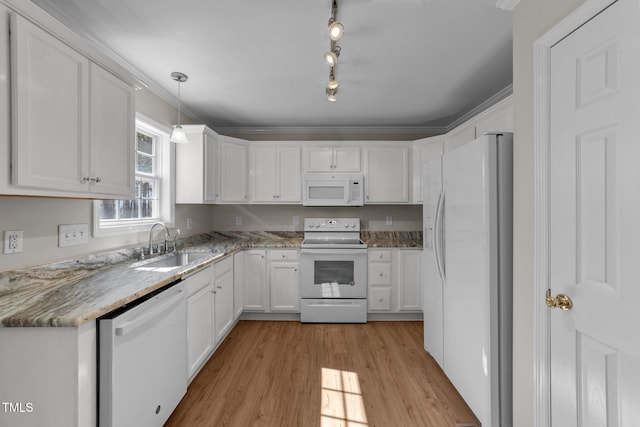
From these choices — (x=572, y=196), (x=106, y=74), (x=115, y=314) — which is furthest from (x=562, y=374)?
(x=106, y=74)

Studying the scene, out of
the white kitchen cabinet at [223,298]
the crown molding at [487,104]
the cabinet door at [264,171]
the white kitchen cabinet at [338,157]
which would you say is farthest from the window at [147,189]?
the crown molding at [487,104]

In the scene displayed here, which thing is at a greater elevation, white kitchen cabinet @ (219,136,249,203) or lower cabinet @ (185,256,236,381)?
white kitchen cabinet @ (219,136,249,203)

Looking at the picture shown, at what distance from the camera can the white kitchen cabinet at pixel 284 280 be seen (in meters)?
3.52

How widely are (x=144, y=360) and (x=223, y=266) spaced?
1.38 meters

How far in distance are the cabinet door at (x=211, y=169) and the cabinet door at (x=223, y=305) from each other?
911 millimetres

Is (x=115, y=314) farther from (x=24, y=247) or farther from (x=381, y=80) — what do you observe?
(x=381, y=80)

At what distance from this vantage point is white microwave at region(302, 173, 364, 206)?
3758 millimetres

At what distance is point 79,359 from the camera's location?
114 centimetres

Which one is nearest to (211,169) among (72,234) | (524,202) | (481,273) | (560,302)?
(72,234)

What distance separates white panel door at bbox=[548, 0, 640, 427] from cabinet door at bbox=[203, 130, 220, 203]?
2.96 meters

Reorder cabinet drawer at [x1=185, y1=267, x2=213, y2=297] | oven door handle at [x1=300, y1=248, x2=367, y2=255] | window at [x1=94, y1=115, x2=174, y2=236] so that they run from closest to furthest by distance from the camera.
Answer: cabinet drawer at [x1=185, y1=267, x2=213, y2=297] < window at [x1=94, y1=115, x2=174, y2=236] < oven door handle at [x1=300, y1=248, x2=367, y2=255]

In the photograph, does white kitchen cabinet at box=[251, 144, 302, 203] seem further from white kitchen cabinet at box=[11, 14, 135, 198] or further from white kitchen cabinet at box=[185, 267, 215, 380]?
white kitchen cabinet at box=[11, 14, 135, 198]

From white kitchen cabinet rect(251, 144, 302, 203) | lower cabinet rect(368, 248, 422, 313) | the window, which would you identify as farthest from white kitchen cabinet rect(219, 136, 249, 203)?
lower cabinet rect(368, 248, 422, 313)

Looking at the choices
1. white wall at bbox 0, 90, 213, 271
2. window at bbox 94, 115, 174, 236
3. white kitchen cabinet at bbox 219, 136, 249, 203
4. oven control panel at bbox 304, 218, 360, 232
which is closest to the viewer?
white wall at bbox 0, 90, 213, 271
